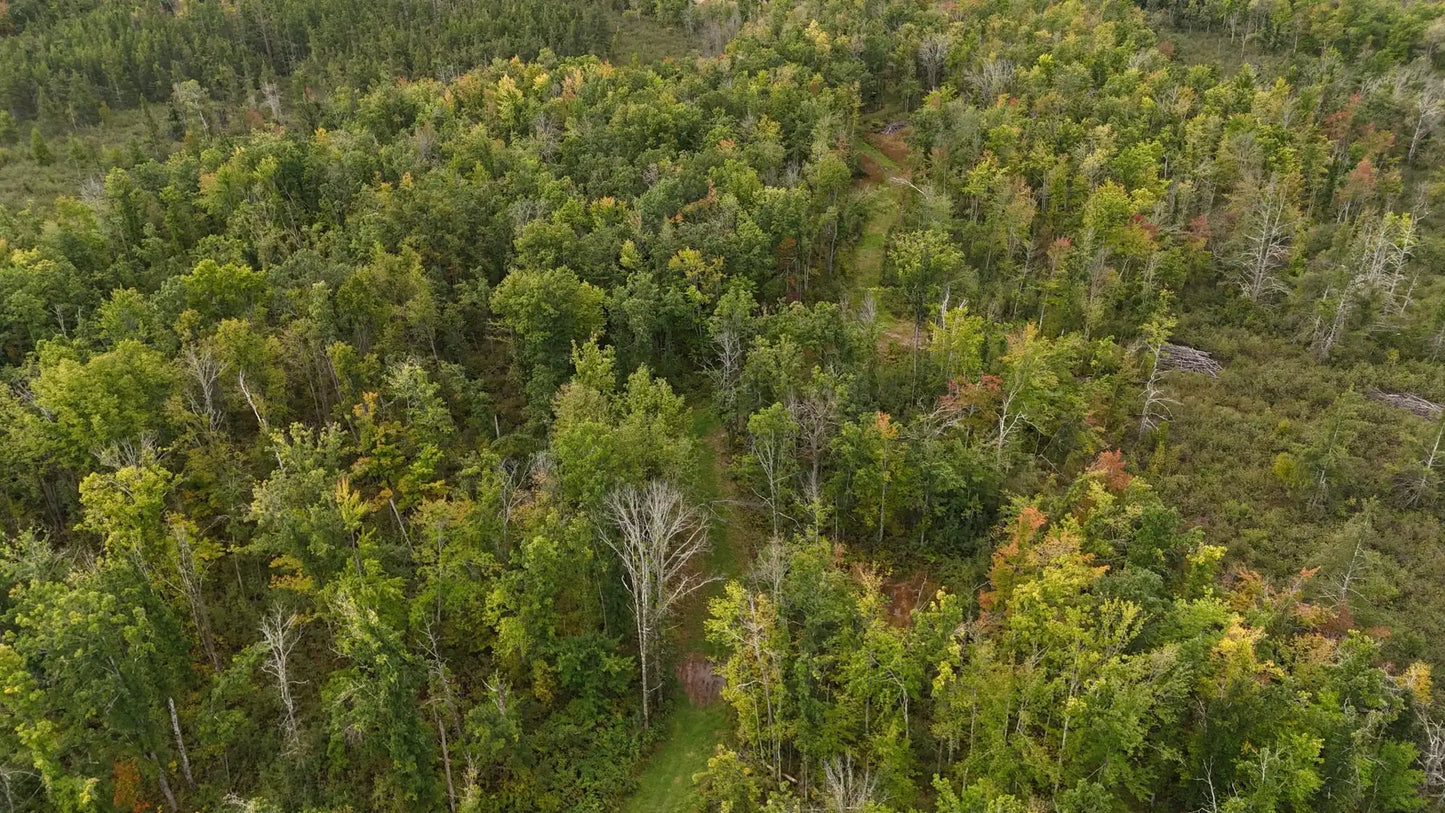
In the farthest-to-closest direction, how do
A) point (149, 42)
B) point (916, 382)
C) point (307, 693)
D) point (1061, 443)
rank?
point (149, 42), point (916, 382), point (1061, 443), point (307, 693)

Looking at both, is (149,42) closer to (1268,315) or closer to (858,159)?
(858,159)

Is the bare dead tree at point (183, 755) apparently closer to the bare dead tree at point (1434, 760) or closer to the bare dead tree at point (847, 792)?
the bare dead tree at point (847, 792)

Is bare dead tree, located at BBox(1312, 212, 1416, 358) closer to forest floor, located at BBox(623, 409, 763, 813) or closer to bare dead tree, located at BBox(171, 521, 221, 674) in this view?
forest floor, located at BBox(623, 409, 763, 813)

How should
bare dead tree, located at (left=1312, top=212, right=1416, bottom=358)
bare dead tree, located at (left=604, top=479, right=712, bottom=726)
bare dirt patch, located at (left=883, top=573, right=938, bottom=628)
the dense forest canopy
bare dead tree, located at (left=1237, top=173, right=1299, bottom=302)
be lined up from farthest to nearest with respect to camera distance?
bare dead tree, located at (left=1237, top=173, right=1299, bottom=302) < bare dead tree, located at (left=1312, top=212, right=1416, bottom=358) < bare dirt patch, located at (left=883, top=573, right=938, bottom=628) < bare dead tree, located at (left=604, top=479, right=712, bottom=726) < the dense forest canopy

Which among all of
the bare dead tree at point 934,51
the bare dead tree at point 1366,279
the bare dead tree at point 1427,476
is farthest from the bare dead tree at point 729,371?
the bare dead tree at point 934,51

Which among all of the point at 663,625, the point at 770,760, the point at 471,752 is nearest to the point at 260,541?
the point at 471,752

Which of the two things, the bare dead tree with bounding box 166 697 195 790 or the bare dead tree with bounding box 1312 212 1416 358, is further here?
the bare dead tree with bounding box 1312 212 1416 358

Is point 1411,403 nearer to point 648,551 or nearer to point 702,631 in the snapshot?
point 702,631

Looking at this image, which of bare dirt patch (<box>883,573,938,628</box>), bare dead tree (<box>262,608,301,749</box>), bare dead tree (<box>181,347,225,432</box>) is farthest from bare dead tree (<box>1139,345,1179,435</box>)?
bare dead tree (<box>181,347,225,432</box>)
